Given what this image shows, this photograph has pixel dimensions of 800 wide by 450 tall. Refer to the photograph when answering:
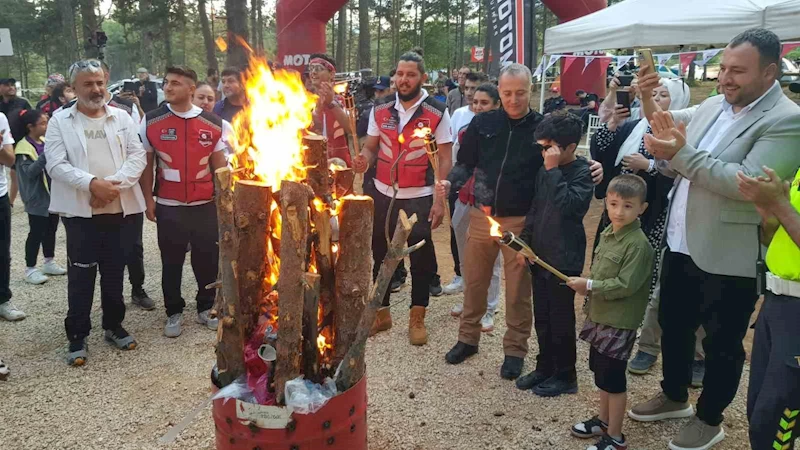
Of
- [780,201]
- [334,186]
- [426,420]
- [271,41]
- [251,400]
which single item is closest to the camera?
[780,201]

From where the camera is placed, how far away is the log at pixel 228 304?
8.55 feet

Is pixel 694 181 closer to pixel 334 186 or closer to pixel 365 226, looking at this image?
pixel 365 226

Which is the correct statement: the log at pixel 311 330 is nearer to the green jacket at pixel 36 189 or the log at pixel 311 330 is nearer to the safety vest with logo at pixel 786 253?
the safety vest with logo at pixel 786 253

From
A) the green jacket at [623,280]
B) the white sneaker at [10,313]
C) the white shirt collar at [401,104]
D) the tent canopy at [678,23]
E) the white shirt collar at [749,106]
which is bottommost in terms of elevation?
the white sneaker at [10,313]

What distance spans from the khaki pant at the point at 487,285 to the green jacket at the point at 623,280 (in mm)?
774

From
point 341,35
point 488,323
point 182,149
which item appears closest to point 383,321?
point 488,323

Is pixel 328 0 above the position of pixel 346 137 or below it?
above

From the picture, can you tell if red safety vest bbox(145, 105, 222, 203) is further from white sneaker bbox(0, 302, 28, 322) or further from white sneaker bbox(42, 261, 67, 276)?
white sneaker bbox(42, 261, 67, 276)

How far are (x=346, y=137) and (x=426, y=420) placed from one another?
122 inches

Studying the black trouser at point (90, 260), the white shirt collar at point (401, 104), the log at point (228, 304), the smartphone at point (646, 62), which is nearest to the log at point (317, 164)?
the log at point (228, 304)

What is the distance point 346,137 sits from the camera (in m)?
5.68

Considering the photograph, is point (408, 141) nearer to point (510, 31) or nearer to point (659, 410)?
point (659, 410)

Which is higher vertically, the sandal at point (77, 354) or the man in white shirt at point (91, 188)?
the man in white shirt at point (91, 188)

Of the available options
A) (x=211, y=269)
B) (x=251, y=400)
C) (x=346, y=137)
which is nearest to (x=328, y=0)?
(x=346, y=137)
